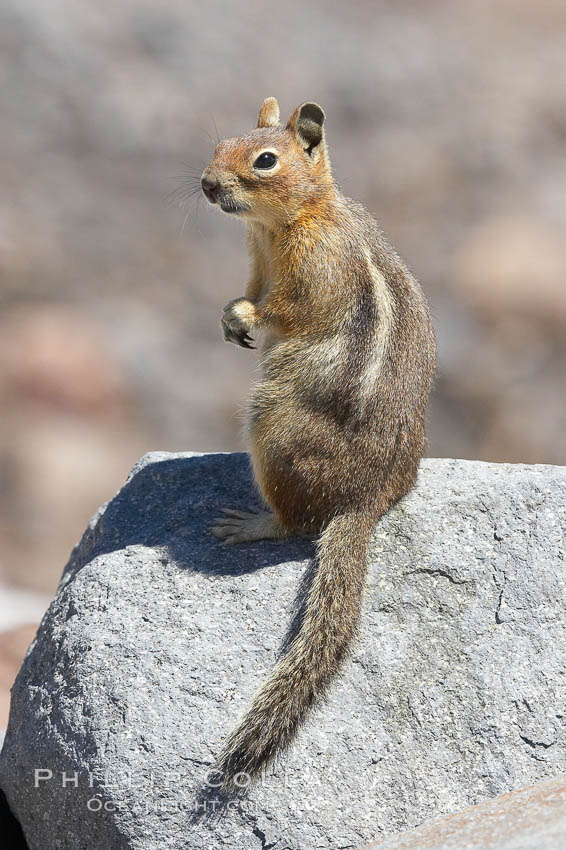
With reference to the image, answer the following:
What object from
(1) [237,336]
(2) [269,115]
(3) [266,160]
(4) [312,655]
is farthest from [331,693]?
(2) [269,115]

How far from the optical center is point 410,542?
450cm

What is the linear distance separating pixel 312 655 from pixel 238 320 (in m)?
1.66

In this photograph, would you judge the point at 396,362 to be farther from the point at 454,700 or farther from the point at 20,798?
the point at 20,798

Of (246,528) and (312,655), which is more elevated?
(246,528)

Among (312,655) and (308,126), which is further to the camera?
(308,126)

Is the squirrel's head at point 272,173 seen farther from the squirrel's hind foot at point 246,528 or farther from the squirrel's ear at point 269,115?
the squirrel's hind foot at point 246,528

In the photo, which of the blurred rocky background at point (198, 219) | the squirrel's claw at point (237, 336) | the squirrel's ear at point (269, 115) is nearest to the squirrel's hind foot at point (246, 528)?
the squirrel's claw at point (237, 336)

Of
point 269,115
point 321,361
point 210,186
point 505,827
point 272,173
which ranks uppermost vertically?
point 269,115

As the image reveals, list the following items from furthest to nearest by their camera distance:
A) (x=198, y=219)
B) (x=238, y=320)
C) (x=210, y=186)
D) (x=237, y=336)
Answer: (x=198, y=219)
(x=237, y=336)
(x=238, y=320)
(x=210, y=186)

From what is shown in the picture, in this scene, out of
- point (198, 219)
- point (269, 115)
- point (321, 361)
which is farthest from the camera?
point (198, 219)

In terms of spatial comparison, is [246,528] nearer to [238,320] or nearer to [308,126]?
[238,320]

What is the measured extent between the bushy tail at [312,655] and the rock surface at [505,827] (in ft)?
1.80

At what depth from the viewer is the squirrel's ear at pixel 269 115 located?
527 centimetres

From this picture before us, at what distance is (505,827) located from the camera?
3.35 m
